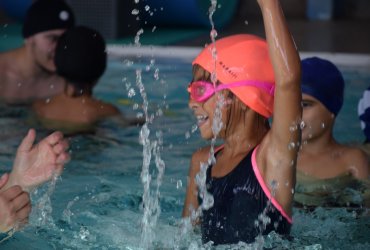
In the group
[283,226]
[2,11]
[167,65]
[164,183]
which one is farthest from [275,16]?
[2,11]

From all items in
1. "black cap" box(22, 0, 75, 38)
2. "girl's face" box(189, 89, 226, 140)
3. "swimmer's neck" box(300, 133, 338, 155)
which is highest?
"girl's face" box(189, 89, 226, 140)

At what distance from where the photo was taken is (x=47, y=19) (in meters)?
5.97

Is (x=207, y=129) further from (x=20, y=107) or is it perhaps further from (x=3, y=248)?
(x=20, y=107)

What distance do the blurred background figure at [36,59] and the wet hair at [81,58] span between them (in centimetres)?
78

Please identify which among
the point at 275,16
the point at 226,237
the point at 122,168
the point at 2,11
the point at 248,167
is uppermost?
the point at 275,16

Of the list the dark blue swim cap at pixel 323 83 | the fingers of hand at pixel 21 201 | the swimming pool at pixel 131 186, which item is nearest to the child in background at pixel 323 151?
the dark blue swim cap at pixel 323 83

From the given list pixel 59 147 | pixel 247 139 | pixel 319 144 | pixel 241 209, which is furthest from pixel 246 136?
pixel 319 144

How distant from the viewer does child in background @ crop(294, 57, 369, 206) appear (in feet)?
12.6

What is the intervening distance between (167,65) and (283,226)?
5.10 m

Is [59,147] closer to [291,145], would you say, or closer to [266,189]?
[266,189]

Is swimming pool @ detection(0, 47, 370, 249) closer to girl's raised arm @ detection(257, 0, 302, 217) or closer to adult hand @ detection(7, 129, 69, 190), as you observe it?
girl's raised arm @ detection(257, 0, 302, 217)

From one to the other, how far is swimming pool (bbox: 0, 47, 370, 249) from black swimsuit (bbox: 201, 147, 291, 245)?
5cm

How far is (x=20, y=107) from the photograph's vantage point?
19.7 feet

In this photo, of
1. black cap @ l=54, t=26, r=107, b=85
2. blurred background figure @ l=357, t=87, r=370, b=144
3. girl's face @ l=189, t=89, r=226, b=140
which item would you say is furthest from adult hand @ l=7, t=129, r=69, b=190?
black cap @ l=54, t=26, r=107, b=85
